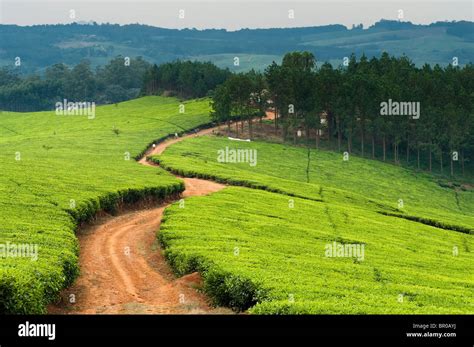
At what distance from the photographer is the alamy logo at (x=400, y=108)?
379 ft

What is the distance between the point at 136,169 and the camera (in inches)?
2731

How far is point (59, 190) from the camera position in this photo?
47312 millimetres

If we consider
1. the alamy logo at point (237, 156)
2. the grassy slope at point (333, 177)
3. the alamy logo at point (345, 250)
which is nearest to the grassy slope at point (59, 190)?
the grassy slope at point (333, 177)

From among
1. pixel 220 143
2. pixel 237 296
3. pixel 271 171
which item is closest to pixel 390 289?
pixel 237 296

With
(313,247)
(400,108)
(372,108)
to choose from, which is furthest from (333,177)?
(313,247)

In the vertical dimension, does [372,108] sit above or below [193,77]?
below

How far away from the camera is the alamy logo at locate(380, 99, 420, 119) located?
11538 cm

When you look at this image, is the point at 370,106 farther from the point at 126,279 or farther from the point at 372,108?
the point at 126,279
